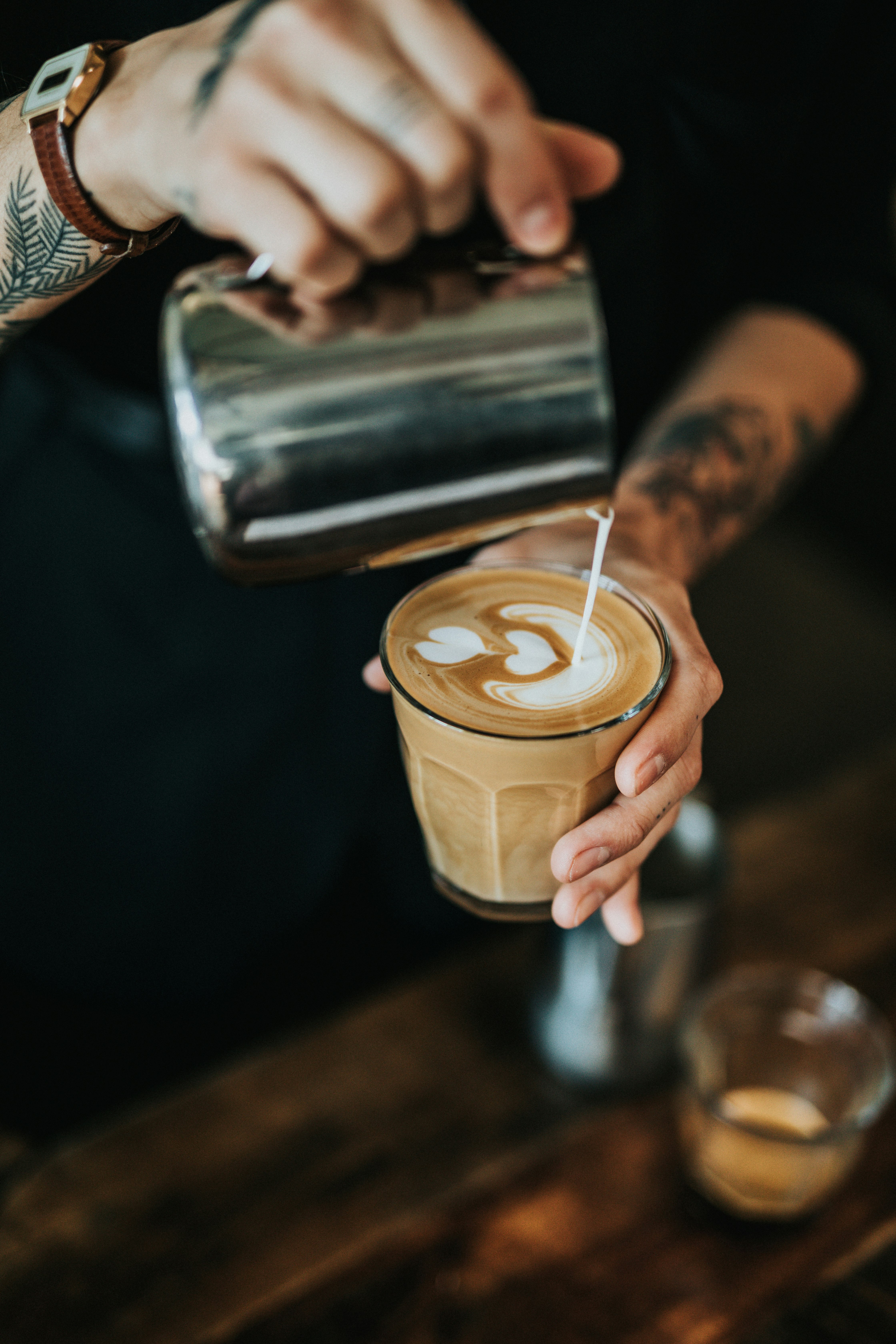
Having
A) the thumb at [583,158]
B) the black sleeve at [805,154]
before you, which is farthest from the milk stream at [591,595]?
the black sleeve at [805,154]

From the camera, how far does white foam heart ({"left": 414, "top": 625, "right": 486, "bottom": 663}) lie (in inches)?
29.5

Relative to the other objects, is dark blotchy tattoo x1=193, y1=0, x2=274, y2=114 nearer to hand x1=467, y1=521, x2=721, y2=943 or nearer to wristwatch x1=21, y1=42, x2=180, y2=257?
wristwatch x1=21, y1=42, x2=180, y2=257

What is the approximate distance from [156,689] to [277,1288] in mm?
736

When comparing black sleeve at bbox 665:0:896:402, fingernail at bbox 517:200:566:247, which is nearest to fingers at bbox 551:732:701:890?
fingernail at bbox 517:200:566:247

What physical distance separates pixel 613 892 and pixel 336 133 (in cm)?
55

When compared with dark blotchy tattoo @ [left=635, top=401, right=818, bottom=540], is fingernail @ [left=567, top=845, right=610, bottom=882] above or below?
above

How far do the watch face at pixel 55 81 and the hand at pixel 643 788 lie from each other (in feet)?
1.50

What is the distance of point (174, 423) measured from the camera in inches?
19.3

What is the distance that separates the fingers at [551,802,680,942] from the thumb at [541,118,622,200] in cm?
44

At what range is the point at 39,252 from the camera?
1.69ft

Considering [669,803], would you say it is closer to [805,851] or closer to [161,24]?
[161,24]

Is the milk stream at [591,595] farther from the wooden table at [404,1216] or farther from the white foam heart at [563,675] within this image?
the wooden table at [404,1216]

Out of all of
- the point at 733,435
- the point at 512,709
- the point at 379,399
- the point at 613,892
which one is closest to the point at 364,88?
the point at 379,399

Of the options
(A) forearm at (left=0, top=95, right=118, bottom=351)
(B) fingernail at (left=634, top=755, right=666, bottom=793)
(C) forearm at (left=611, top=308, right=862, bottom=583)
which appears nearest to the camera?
(A) forearm at (left=0, top=95, right=118, bottom=351)
